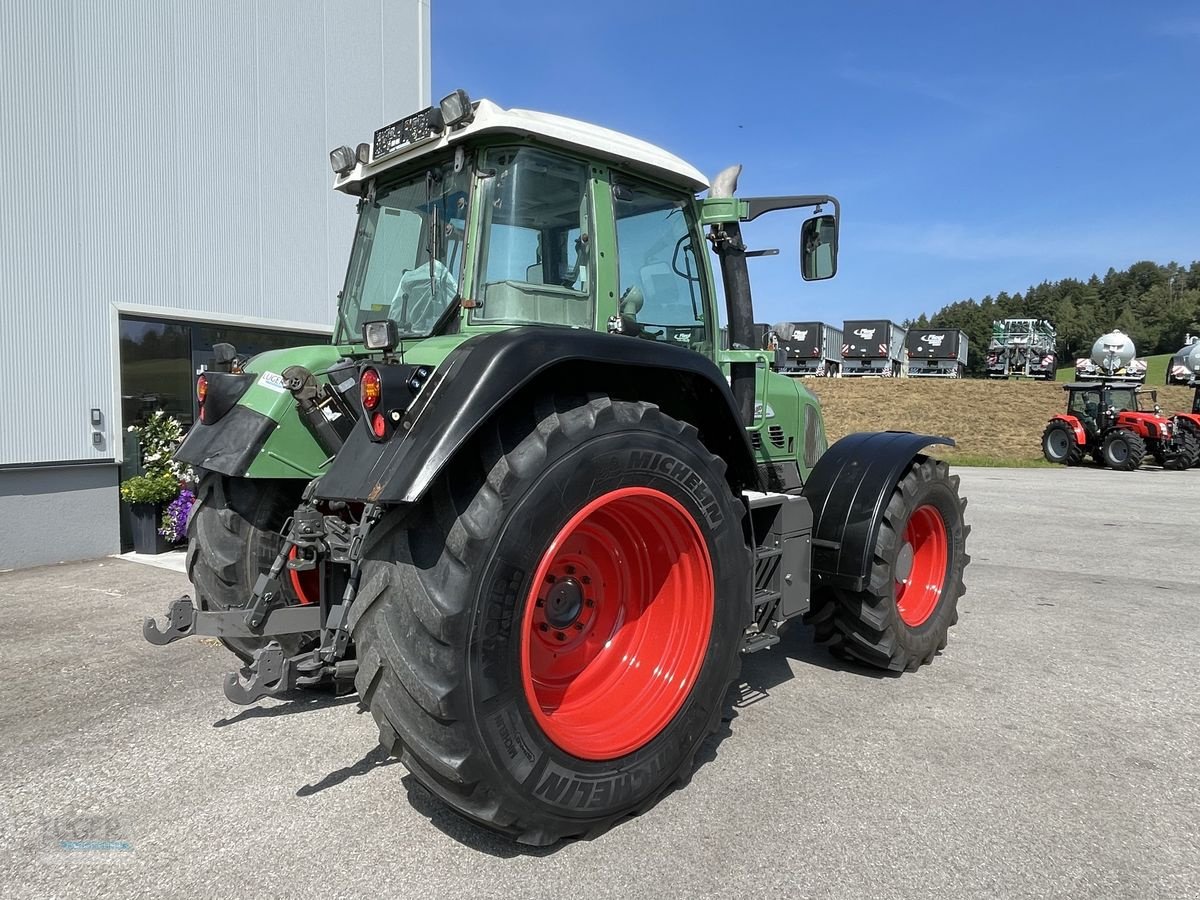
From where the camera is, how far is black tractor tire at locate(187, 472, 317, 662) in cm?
342

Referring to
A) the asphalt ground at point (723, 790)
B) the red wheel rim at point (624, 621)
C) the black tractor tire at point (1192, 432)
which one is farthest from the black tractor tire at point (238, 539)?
the black tractor tire at point (1192, 432)

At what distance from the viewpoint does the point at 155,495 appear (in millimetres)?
7441

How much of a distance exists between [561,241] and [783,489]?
1.96 m

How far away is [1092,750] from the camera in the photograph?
340 cm

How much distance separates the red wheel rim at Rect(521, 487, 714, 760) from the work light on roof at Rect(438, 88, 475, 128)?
156 centimetres

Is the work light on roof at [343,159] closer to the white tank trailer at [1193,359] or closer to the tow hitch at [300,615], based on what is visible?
the tow hitch at [300,615]

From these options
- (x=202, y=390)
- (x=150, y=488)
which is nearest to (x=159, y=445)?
(x=150, y=488)

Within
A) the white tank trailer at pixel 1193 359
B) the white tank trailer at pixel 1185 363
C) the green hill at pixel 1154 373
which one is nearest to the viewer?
the white tank trailer at pixel 1193 359

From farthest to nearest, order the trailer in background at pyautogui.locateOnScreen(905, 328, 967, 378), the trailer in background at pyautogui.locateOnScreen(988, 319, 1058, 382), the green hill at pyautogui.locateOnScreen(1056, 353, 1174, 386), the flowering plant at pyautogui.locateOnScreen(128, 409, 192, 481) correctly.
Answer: the green hill at pyautogui.locateOnScreen(1056, 353, 1174, 386) → the trailer in background at pyautogui.locateOnScreen(905, 328, 967, 378) → the trailer in background at pyautogui.locateOnScreen(988, 319, 1058, 382) → the flowering plant at pyautogui.locateOnScreen(128, 409, 192, 481)

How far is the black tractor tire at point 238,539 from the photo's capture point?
135 inches

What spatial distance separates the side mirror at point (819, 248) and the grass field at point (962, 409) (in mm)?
19558

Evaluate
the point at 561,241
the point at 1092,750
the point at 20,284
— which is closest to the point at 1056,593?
the point at 1092,750

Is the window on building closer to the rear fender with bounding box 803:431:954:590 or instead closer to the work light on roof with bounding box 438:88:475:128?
the work light on roof with bounding box 438:88:475:128

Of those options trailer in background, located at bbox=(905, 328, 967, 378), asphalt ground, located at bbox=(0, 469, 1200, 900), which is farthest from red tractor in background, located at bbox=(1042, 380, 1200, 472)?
trailer in background, located at bbox=(905, 328, 967, 378)
